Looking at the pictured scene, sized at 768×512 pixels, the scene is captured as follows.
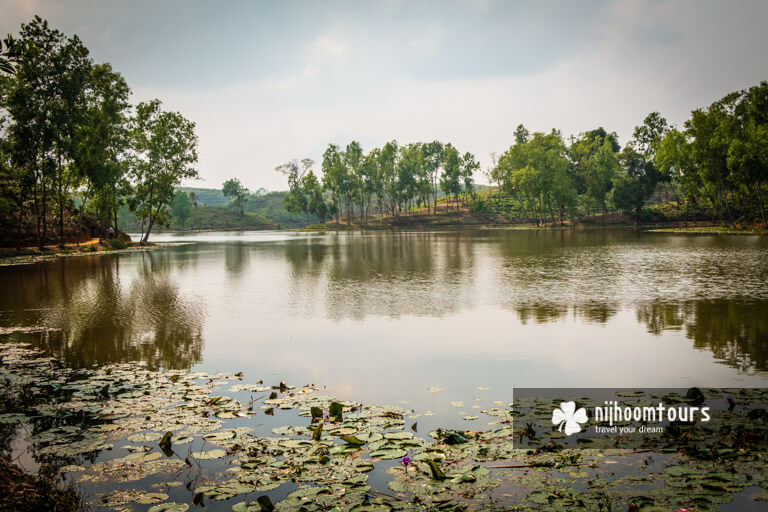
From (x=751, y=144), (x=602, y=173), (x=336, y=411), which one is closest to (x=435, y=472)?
(x=336, y=411)

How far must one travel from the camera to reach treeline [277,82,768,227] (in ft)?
208

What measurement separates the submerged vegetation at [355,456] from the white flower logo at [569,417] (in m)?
0.17

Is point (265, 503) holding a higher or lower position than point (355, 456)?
higher

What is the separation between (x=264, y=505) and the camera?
15.3ft

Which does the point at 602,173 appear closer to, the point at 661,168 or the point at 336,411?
the point at 661,168

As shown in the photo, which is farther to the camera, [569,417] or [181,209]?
[181,209]

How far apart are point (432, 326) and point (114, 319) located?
33.8 feet

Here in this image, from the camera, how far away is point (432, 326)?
45.3 ft

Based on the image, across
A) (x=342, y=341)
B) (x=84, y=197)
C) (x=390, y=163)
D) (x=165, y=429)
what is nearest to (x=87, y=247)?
(x=84, y=197)

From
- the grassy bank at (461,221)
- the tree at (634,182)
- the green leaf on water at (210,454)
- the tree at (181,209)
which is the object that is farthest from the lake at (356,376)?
the tree at (181,209)

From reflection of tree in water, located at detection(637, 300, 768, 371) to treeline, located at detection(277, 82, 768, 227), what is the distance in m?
54.1

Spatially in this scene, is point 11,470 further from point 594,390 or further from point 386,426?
point 594,390

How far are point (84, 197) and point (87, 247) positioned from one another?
27.7ft

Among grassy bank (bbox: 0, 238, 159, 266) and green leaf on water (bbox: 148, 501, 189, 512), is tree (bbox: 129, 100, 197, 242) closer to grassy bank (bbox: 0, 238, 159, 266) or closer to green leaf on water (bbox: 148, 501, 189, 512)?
grassy bank (bbox: 0, 238, 159, 266)
